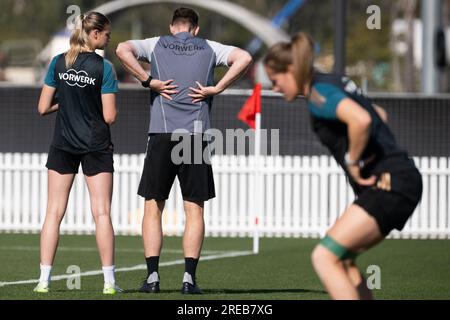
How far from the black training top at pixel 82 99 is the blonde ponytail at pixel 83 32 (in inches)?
1.6

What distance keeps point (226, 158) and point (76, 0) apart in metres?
64.6

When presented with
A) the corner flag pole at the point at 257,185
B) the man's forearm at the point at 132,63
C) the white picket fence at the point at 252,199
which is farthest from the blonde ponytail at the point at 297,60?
the white picket fence at the point at 252,199

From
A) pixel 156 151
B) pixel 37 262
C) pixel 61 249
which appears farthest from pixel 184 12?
pixel 61 249

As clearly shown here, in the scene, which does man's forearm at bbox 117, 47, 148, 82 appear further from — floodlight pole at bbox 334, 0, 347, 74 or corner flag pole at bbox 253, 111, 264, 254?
floodlight pole at bbox 334, 0, 347, 74

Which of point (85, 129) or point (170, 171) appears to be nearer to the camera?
point (85, 129)

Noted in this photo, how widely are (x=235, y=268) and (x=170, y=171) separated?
3.10 m

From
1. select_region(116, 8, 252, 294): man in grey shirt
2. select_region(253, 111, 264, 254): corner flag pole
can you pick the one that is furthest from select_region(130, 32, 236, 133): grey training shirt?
select_region(253, 111, 264, 254): corner flag pole

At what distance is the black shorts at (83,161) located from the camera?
9.90 m

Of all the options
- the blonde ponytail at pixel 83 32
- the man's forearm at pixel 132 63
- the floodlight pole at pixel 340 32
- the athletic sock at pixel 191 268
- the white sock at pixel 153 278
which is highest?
the floodlight pole at pixel 340 32

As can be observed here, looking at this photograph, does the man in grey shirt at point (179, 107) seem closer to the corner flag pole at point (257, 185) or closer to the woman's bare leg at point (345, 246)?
the woman's bare leg at point (345, 246)

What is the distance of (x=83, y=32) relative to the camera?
9.81 m

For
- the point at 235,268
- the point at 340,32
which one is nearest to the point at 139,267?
the point at 235,268

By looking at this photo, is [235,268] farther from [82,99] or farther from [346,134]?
[346,134]

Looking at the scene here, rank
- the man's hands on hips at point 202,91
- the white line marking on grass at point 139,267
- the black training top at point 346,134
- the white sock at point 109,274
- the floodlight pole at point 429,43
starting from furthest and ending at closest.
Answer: the floodlight pole at point 429,43 → the white line marking on grass at point 139,267 → the man's hands on hips at point 202,91 → the white sock at point 109,274 → the black training top at point 346,134
